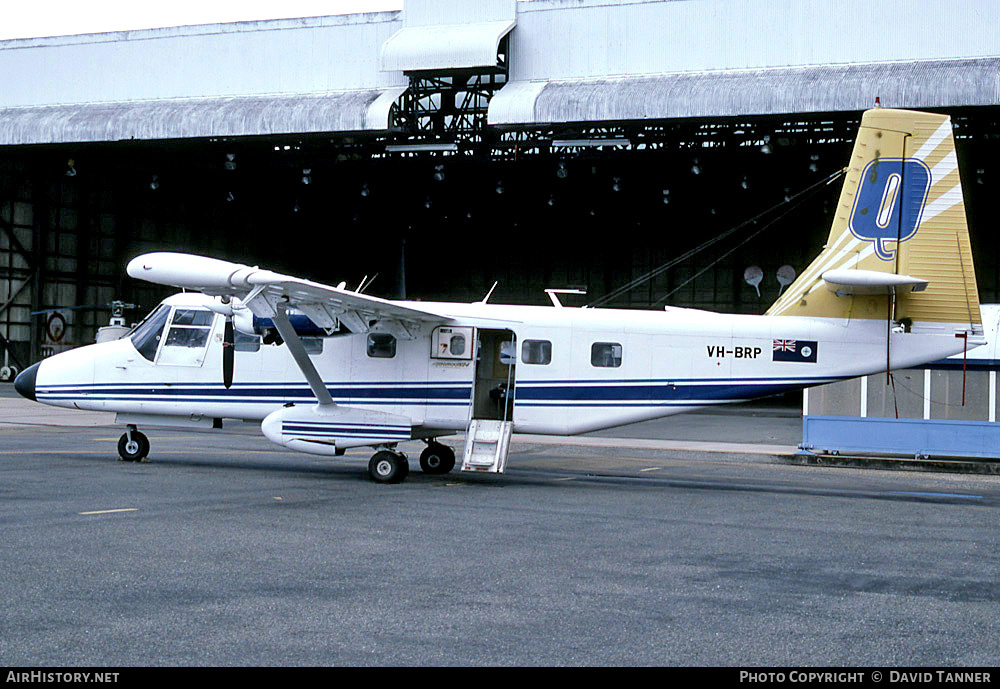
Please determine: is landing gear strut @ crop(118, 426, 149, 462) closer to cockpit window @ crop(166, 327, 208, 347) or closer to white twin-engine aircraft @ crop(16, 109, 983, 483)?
white twin-engine aircraft @ crop(16, 109, 983, 483)

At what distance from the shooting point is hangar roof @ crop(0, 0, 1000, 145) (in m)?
35.4

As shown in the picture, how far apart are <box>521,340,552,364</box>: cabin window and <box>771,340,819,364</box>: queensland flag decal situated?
144 inches

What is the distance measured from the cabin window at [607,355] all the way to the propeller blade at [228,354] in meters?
6.05

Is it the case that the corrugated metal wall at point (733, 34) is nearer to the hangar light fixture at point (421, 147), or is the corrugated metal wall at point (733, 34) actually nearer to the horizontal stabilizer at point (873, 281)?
the hangar light fixture at point (421, 147)

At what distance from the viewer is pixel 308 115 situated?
40.3 m

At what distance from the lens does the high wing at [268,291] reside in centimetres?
1447

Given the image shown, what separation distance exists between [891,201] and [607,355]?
5.17m

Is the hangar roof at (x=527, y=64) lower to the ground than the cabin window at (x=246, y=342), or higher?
higher

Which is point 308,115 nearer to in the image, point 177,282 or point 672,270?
point 672,270

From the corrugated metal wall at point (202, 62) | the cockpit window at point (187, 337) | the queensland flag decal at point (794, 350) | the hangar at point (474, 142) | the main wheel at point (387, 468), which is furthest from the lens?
the corrugated metal wall at point (202, 62)

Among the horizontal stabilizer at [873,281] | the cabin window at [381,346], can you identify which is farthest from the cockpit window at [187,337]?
the horizontal stabilizer at [873,281]

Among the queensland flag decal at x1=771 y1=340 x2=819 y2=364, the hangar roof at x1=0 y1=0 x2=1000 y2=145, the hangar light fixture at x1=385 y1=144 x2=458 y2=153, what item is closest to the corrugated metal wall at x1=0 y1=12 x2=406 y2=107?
the hangar roof at x1=0 y1=0 x2=1000 y2=145
